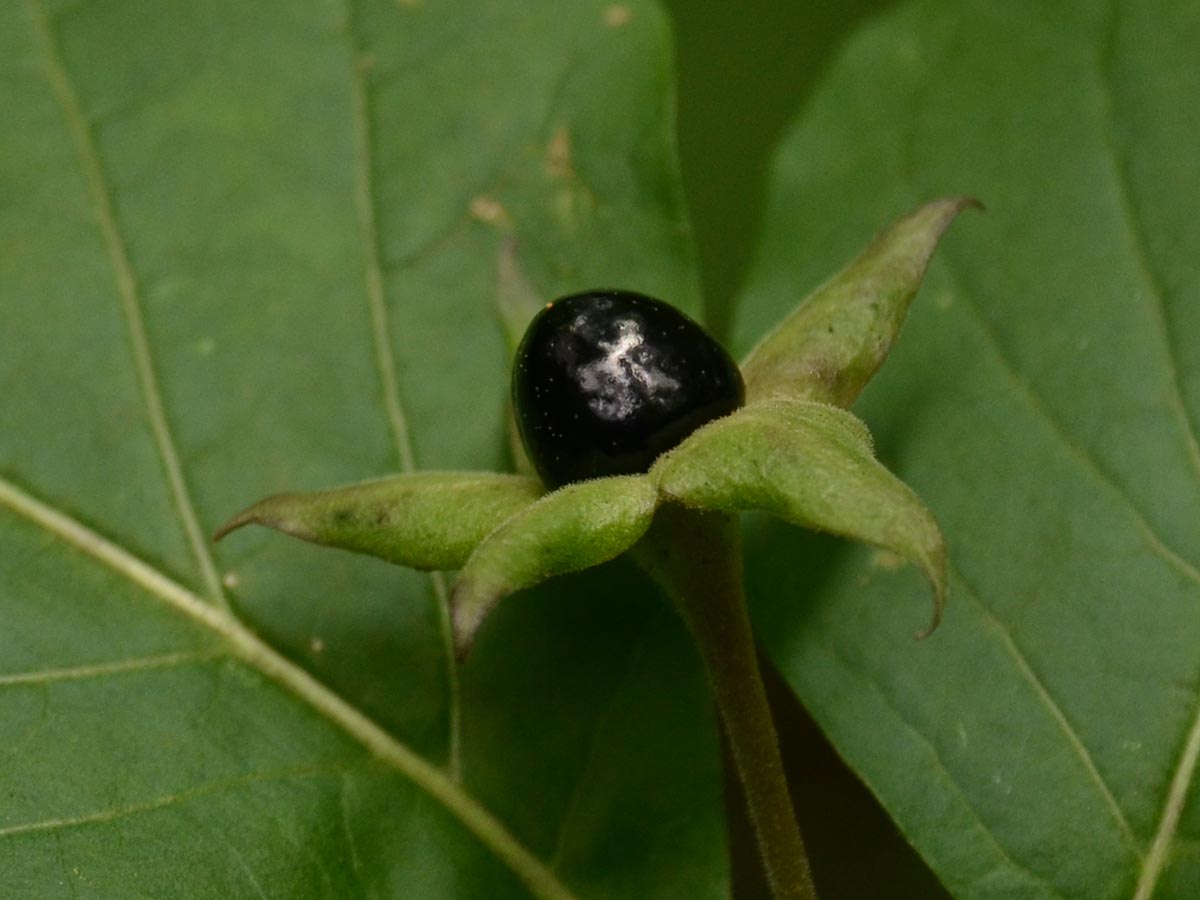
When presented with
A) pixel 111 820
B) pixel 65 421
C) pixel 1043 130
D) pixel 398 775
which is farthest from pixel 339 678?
pixel 1043 130

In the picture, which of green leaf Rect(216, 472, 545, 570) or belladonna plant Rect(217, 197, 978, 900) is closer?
belladonna plant Rect(217, 197, 978, 900)

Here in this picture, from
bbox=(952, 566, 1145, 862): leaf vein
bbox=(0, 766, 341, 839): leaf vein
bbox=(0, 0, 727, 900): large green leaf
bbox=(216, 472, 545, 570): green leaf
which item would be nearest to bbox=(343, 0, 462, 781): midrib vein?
bbox=(0, 0, 727, 900): large green leaf

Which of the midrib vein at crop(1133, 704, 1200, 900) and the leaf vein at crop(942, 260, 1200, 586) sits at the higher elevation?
the leaf vein at crop(942, 260, 1200, 586)

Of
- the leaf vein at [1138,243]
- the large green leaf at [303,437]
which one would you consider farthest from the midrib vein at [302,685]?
the leaf vein at [1138,243]

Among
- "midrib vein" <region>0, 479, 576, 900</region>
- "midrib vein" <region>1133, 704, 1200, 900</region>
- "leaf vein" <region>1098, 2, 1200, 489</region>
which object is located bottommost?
"midrib vein" <region>1133, 704, 1200, 900</region>

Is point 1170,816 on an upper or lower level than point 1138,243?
lower

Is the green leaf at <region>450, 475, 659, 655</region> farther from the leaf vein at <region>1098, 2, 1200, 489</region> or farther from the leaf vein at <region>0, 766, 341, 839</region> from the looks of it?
the leaf vein at <region>1098, 2, 1200, 489</region>

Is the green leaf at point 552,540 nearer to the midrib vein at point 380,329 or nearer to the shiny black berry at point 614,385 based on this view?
the shiny black berry at point 614,385

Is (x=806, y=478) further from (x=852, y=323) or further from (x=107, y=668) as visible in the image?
(x=107, y=668)

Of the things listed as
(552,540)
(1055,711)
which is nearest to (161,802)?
(552,540)
